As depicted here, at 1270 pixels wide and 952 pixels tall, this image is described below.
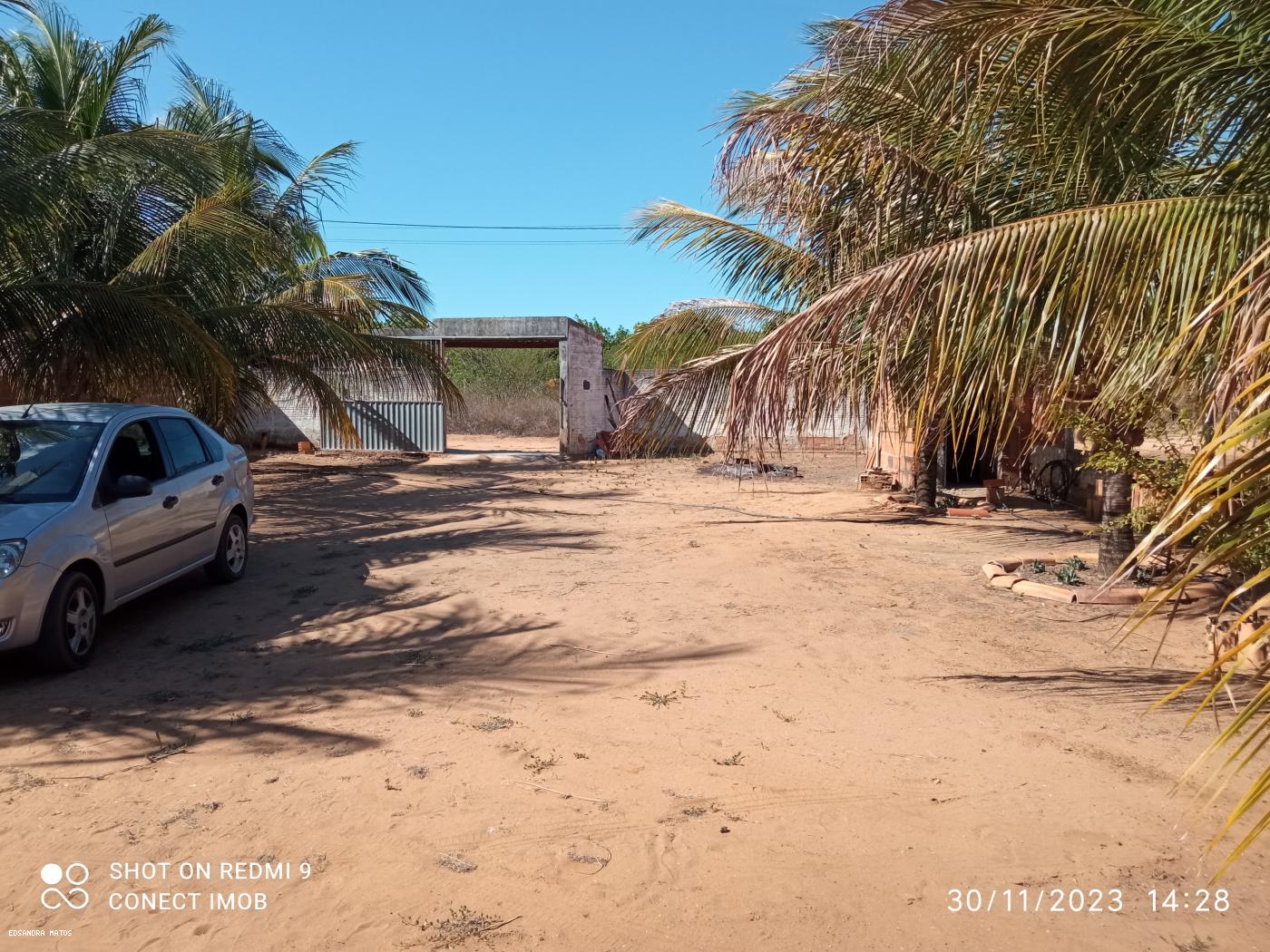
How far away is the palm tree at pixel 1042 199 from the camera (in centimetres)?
429

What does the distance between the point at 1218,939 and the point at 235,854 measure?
3399 millimetres

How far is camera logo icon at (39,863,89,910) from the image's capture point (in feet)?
10.5

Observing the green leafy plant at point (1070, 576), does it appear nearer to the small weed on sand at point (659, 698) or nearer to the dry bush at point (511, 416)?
the small weed on sand at point (659, 698)

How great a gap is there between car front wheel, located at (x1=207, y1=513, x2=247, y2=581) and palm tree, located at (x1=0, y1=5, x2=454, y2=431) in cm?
187

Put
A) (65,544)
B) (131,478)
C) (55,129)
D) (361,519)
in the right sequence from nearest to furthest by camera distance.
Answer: (65,544)
(131,478)
(55,129)
(361,519)

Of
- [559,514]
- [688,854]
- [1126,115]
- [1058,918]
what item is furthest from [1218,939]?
[559,514]

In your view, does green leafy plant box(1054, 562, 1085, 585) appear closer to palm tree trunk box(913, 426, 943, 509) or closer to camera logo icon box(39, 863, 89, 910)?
palm tree trunk box(913, 426, 943, 509)

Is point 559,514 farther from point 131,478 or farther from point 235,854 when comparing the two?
point 235,854

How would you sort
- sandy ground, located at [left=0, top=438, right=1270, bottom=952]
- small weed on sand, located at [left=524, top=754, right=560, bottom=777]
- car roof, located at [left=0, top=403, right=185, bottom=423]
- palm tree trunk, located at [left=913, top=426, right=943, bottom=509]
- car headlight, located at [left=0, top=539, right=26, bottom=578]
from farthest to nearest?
palm tree trunk, located at [left=913, top=426, right=943, bottom=509] → car roof, located at [left=0, top=403, right=185, bottom=423] → car headlight, located at [left=0, top=539, right=26, bottom=578] → small weed on sand, located at [left=524, top=754, right=560, bottom=777] → sandy ground, located at [left=0, top=438, right=1270, bottom=952]

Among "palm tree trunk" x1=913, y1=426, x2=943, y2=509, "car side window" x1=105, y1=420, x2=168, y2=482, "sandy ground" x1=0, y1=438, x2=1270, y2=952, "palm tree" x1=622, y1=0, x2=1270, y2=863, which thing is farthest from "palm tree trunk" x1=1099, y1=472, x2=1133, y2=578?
"car side window" x1=105, y1=420, x2=168, y2=482

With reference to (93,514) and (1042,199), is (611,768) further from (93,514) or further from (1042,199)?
(1042,199)

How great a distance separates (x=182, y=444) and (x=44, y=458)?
A: 135 cm

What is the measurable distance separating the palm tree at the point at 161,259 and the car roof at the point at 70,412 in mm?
1991

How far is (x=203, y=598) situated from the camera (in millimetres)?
7527
